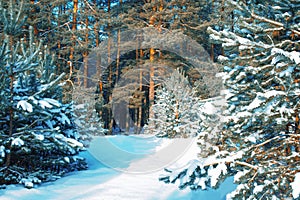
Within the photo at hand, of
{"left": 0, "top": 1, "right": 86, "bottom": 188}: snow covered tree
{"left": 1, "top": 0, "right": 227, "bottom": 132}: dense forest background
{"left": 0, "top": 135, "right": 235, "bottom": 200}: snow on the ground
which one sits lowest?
{"left": 0, "top": 135, "right": 235, "bottom": 200}: snow on the ground

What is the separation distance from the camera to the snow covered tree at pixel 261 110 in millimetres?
3346

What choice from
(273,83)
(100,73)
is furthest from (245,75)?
(100,73)

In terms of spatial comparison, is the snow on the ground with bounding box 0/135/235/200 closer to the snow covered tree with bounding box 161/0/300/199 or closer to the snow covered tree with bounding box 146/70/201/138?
the snow covered tree with bounding box 161/0/300/199

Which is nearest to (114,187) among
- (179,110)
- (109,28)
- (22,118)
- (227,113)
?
(22,118)

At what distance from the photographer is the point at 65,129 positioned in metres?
7.31

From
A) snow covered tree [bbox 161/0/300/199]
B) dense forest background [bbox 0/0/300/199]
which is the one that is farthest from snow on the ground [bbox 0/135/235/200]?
snow covered tree [bbox 161/0/300/199]

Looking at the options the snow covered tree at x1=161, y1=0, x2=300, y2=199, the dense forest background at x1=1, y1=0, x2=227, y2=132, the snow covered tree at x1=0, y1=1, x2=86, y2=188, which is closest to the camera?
the snow covered tree at x1=161, y1=0, x2=300, y2=199

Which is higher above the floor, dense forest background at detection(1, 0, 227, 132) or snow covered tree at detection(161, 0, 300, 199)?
dense forest background at detection(1, 0, 227, 132)

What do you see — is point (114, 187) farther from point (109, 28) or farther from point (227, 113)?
point (109, 28)

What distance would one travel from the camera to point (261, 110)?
3352 millimetres

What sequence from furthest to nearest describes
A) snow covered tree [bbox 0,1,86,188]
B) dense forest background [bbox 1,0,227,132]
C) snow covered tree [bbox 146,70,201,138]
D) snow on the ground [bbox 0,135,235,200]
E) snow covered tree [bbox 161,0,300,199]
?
dense forest background [bbox 1,0,227,132], snow covered tree [bbox 146,70,201,138], snow covered tree [bbox 0,1,86,188], snow on the ground [bbox 0,135,235,200], snow covered tree [bbox 161,0,300,199]

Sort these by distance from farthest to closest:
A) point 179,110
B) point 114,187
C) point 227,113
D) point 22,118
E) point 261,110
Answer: point 179,110 → point 22,118 → point 114,187 → point 227,113 → point 261,110

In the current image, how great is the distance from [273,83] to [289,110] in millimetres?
671

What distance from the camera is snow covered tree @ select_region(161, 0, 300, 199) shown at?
3346 mm
